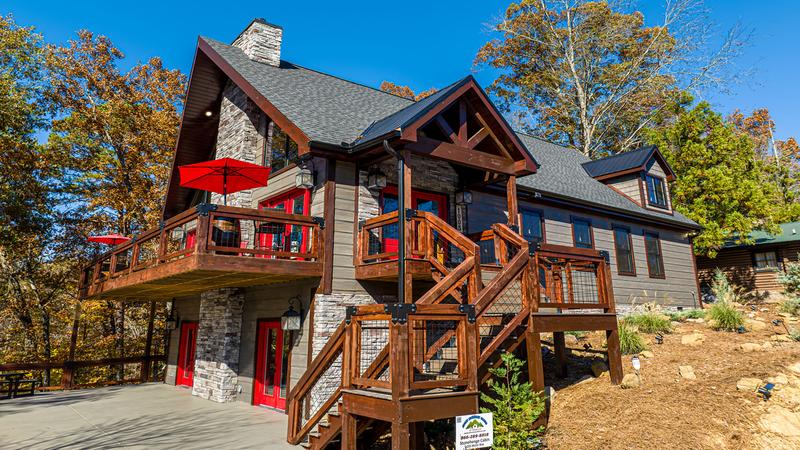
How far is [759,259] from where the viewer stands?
2395 cm

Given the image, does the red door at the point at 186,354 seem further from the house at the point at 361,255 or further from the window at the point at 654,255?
the window at the point at 654,255

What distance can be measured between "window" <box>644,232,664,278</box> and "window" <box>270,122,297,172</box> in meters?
13.1

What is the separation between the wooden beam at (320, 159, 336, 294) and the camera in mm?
9578

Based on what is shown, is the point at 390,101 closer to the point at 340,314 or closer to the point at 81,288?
the point at 340,314

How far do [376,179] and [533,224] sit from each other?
6.28 metres

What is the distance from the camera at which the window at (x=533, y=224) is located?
1436 cm

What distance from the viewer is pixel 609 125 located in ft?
106

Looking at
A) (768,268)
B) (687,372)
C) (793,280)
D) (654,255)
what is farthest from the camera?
(768,268)

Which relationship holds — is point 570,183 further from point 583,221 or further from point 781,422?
point 781,422

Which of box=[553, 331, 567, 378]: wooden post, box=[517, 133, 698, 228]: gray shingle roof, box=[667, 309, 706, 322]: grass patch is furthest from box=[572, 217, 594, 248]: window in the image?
box=[553, 331, 567, 378]: wooden post

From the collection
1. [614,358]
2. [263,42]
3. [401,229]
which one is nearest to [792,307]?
[614,358]

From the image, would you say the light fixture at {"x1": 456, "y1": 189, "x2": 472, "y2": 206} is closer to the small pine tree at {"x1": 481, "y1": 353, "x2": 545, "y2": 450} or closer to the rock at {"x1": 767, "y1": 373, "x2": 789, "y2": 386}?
the small pine tree at {"x1": 481, "y1": 353, "x2": 545, "y2": 450}

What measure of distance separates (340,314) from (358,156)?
323cm

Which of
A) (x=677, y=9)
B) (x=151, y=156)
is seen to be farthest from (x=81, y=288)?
(x=677, y=9)
